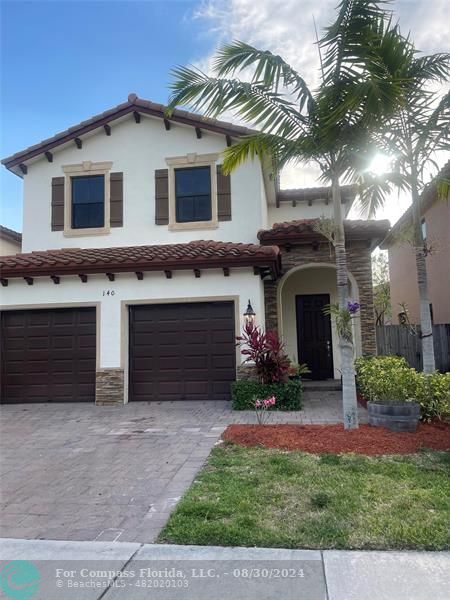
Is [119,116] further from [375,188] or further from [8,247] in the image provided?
[375,188]

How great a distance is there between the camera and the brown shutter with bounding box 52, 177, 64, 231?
1249 cm

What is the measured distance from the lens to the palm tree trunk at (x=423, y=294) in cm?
750

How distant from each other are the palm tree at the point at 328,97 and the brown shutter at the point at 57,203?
6.66 m

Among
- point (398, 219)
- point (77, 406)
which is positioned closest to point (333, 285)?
point (398, 219)

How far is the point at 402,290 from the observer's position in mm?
18031

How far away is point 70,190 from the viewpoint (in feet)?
41.5

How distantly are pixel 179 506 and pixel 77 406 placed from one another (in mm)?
6838

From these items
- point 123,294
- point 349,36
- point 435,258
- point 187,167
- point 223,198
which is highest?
point 187,167

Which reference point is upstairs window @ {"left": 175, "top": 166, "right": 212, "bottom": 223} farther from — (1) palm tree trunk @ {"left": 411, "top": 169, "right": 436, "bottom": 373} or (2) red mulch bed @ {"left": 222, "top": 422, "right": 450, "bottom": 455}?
(2) red mulch bed @ {"left": 222, "top": 422, "right": 450, "bottom": 455}

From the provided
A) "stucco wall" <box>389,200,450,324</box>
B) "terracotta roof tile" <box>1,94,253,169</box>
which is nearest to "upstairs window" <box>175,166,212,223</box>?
"terracotta roof tile" <box>1,94,253,169</box>

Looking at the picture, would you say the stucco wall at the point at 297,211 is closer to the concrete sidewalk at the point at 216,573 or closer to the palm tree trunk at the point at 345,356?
the palm tree trunk at the point at 345,356

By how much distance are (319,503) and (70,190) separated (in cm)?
1169

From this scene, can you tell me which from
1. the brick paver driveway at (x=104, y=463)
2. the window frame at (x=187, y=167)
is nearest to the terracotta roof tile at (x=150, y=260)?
the window frame at (x=187, y=167)

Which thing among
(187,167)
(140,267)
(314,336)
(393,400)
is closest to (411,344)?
(314,336)
